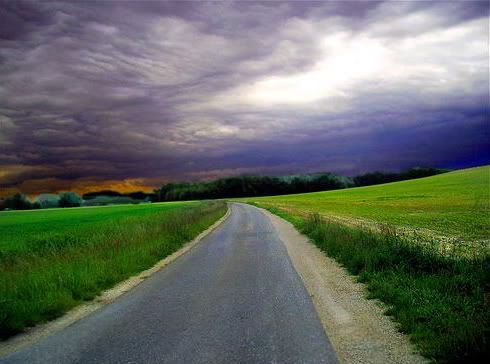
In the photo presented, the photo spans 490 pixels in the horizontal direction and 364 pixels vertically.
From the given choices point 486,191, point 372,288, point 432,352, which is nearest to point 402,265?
Result: point 372,288

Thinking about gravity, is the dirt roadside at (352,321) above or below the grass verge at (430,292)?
below

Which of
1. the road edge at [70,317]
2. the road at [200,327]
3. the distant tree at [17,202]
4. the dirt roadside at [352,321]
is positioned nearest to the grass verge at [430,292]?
the dirt roadside at [352,321]

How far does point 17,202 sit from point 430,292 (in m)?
157

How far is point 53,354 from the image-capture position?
6504 millimetres

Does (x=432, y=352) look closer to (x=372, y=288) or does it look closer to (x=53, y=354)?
(x=372, y=288)

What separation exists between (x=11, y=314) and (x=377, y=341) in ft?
21.9

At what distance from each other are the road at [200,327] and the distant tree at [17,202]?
148699 millimetres

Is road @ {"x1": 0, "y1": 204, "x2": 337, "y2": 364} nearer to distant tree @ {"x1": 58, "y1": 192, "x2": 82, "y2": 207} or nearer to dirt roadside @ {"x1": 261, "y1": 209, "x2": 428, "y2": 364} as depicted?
dirt roadside @ {"x1": 261, "y1": 209, "x2": 428, "y2": 364}

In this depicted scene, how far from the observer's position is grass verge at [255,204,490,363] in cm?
613

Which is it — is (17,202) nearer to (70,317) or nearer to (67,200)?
(67,200)

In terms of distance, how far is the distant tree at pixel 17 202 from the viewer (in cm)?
14362

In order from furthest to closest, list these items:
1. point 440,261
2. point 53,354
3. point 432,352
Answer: point 440,261, point 53,354, point 432,352

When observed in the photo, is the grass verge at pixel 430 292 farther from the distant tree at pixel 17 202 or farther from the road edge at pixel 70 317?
the distant tree at pixel 17 202

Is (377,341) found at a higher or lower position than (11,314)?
lower
